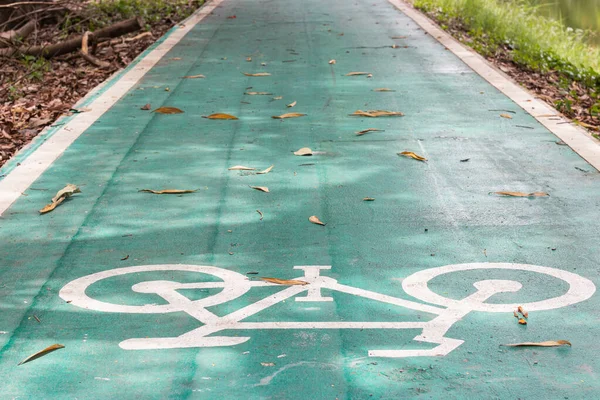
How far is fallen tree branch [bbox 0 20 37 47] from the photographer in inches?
422

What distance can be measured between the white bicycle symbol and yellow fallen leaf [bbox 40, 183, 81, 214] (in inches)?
45.9

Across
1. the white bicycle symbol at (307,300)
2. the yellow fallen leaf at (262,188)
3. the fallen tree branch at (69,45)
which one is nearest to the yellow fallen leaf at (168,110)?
the yellow fallen leaf at (262,188)

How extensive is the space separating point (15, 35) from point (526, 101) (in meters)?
6.19

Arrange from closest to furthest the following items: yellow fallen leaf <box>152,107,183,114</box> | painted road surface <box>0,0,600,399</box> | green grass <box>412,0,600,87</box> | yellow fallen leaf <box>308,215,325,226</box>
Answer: painted road surface <box>0,0,600,399</box> → yellow fallen leaf <box>308,215,325,226</box> → yellow fallen leaf <box>152,107,183,114</box> → green grass <box>412,0,600,87</box>

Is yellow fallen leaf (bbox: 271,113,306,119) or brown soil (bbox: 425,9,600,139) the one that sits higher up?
yellow fallen leaf (bbox: 271,113,306,119)

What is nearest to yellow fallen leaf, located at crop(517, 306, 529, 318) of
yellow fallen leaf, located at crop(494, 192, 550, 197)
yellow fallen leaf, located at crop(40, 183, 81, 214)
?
yellow fallen leaf, located at crop(494, 192, 550, 197)

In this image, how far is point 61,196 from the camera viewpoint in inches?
224

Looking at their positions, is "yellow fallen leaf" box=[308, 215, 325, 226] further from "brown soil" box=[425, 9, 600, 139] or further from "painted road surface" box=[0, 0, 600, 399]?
"brown soil" box=[425, 9, 600, 139]

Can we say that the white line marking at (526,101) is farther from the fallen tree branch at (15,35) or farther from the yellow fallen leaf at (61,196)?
the fallen tree branch at (15,35)

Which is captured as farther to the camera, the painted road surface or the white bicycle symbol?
the white bicycle symbol

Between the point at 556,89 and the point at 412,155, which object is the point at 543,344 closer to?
the point at 412,155

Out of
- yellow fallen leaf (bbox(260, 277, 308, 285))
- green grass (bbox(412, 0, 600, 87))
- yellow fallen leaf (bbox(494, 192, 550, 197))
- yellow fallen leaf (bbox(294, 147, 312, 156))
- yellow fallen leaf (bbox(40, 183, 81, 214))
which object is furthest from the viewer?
green grass (bbox(412, 0, 600, 87))

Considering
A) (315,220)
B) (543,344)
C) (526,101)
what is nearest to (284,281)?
(315,220)

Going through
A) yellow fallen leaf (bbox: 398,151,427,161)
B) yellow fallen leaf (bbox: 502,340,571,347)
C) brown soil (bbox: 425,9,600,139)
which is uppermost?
yellow fallen leaf (bbox: 502,340,571,347)
